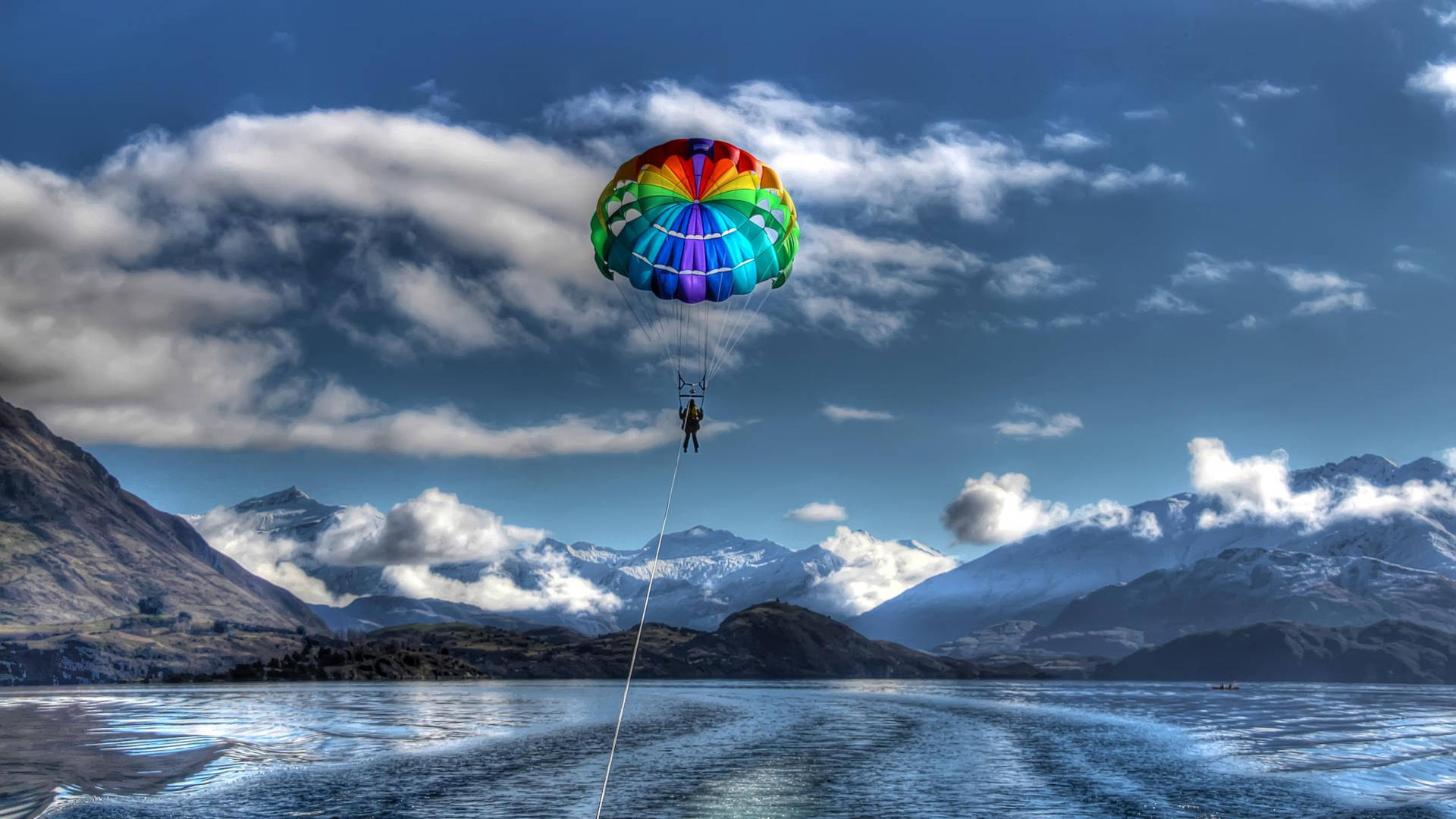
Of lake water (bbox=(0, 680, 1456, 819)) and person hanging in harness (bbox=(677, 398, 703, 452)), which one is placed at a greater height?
person hanging in harness (bbox=(677, 398, 703, 452))

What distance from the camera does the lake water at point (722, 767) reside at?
58500mm

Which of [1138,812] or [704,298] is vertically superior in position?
[704,298]

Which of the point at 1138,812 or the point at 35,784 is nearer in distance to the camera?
the point at 1138,812

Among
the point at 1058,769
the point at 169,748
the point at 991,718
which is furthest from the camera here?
the point at 991,718

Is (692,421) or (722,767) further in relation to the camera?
A: (722,767)

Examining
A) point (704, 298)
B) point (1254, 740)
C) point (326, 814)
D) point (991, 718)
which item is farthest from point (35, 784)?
point (991, 718)

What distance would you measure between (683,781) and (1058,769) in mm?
29475

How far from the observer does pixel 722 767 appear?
7831 centimetres

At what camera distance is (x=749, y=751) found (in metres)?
92.4

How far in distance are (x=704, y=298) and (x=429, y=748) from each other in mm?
55471

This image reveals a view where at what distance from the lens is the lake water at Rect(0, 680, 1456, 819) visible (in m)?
58.5

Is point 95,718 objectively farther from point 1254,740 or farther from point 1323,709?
point 1323,709

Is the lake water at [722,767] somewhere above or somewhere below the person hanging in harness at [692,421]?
below

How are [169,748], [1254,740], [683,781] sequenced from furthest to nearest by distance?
1. [1254,740]
2. [169,748]
3. [683,781]
